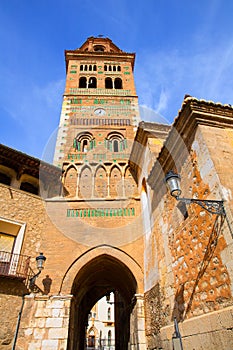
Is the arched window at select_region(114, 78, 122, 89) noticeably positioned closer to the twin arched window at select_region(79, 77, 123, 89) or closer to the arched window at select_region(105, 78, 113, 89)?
the twin arched window at select_region(79, 77, 123, 89)

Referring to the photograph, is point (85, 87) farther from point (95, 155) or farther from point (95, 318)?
point (95, 318)

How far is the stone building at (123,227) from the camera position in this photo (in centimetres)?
406

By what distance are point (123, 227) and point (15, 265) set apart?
3.75 meters

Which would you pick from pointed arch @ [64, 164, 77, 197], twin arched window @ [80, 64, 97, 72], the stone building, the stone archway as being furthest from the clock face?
the stone archway

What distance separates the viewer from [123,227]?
892 cm

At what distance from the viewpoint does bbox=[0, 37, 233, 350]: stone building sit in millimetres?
4062

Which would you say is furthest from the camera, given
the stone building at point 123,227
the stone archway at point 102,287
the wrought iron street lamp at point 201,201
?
the stone archway at point 102,287

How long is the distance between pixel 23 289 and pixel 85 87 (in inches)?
495

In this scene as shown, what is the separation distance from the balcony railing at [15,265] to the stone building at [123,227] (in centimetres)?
3

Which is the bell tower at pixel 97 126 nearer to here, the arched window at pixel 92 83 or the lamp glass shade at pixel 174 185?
the arched window at pixel 92 83

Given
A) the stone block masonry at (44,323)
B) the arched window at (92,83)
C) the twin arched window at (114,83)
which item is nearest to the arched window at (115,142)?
the twin arched window at (114,83)

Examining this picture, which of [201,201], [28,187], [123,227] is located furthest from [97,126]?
[201,201]

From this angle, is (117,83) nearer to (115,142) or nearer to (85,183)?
(115,142)

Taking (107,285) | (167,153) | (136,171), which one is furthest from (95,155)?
(107,285)
